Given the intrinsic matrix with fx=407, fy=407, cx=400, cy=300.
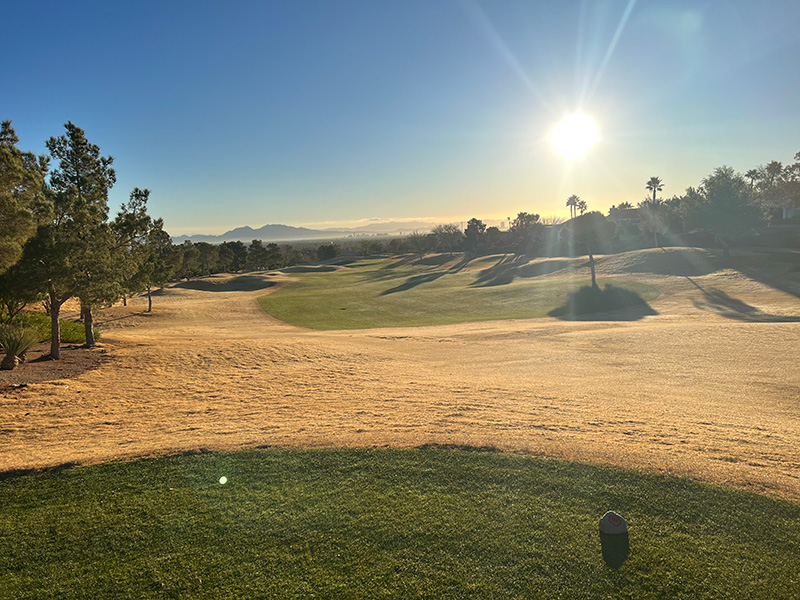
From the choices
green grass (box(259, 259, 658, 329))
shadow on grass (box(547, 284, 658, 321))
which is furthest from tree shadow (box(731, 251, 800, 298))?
shadow on grass (box(547, 284, 658, 321))

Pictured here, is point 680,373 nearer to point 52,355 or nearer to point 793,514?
point 793,514

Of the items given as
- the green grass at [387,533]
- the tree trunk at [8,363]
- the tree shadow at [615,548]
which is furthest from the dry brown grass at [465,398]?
the tree trunk at [8,363]

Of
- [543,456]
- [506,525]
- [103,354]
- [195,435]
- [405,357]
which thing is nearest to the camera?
[506,525]

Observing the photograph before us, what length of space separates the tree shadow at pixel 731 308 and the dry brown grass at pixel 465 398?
0.55 meters

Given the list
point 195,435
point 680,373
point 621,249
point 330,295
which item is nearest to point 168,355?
point 195,435

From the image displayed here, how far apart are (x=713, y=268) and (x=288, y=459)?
180 ft

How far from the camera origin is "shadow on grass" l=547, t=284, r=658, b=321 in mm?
34812

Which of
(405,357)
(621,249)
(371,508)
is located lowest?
(405,357)

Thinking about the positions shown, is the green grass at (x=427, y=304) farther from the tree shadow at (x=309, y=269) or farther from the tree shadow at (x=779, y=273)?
the tree shadow at (x=309, y=269)

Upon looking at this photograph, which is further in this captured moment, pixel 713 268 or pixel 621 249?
pixel 621 249

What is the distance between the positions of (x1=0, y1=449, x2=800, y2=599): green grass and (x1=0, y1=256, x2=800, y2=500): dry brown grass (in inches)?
45.3

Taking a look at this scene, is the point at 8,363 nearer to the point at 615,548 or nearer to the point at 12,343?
the point at 12,343

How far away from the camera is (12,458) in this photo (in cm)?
842

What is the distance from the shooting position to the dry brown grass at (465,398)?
8.48 meters
